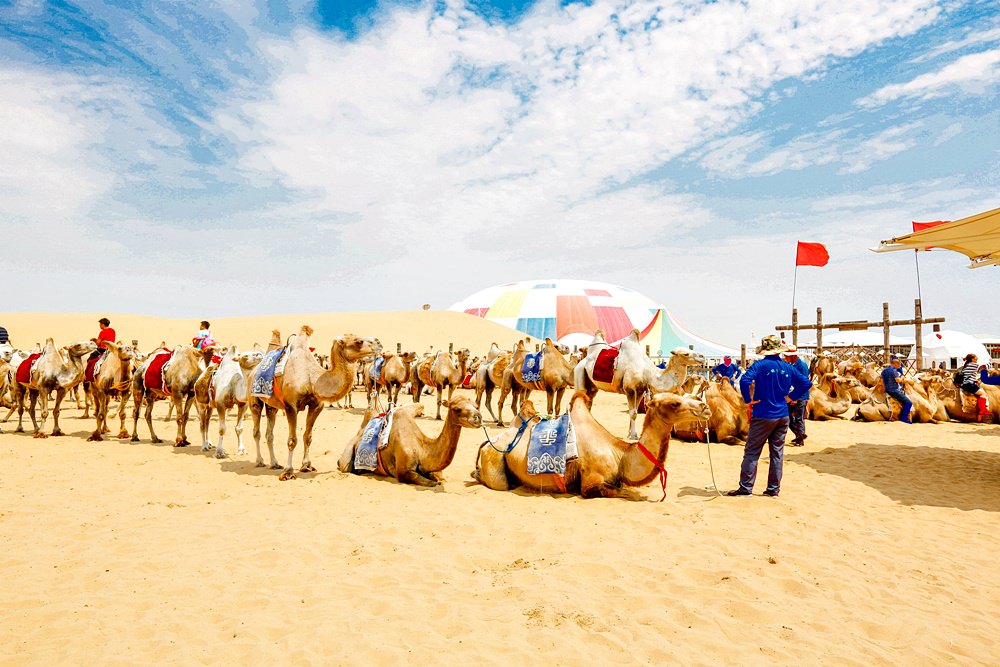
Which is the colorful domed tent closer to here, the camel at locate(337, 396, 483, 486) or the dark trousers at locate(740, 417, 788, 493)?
the dark trousers at locate(740, 417, 788, 493)

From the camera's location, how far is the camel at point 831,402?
15531 mm

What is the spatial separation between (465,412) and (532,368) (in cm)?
682

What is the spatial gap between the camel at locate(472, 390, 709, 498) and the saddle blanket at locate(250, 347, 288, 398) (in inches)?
133

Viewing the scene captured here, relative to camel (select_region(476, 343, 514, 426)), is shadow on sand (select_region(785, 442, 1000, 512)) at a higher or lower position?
lower

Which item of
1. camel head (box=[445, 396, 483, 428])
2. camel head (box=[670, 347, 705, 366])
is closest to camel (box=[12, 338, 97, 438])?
camel head (box=[445, 396, 483, 428])

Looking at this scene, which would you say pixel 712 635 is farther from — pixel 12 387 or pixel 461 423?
pixel 12 387

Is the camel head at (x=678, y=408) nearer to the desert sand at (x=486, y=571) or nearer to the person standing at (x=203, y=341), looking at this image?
the desert sand at (x=486, y=571)

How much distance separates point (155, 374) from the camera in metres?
11.4

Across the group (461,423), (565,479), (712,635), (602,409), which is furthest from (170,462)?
(602,409)

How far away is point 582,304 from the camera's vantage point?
61500 millimetres

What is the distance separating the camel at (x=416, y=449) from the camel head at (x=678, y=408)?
2250mm

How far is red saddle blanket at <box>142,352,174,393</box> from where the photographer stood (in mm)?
11376

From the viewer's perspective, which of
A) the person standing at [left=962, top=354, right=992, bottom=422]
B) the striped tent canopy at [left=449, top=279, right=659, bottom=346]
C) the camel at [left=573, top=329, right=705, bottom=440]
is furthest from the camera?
the striped tent canopy at [left=449, top=279, right=659, bottom=346]

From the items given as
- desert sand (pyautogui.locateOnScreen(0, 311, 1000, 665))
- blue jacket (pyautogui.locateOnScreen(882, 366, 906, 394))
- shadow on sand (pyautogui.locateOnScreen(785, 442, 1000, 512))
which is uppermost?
blue jacket (pyautogui.locateOnScreen(882, 366, 906, 394))
